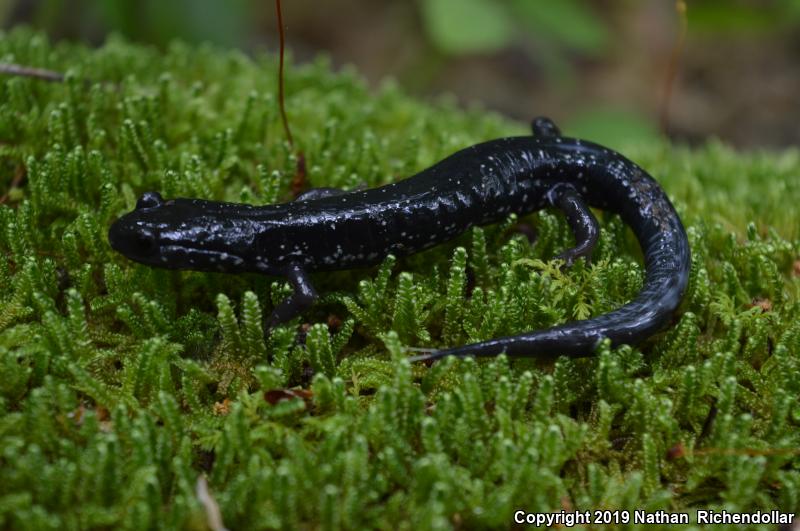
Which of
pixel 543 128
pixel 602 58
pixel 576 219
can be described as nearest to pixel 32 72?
pixel 543 128

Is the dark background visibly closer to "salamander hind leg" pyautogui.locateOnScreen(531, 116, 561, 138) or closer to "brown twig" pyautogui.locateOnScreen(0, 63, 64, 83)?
"salamander hind leg" pyautogui.locateOnScreen(531, 116, 561, 138)

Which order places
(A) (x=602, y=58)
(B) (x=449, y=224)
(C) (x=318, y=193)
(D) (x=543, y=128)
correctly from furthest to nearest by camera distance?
(A) (x=602, y=58) < (D) (x=543, y=128) < (C) (x=318, y=193) < (B) (x=449, y=224)

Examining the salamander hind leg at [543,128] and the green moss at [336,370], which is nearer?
the green moss at [336,370]

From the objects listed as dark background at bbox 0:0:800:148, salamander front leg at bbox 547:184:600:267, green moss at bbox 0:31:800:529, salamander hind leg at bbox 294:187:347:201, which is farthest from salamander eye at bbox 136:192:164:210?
dark background at bbox 0:0:800:148

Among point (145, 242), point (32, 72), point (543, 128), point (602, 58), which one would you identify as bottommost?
point (145, 242)

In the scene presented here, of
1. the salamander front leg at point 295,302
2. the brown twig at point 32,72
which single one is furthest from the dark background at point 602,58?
the salamander front leg at point 295,302

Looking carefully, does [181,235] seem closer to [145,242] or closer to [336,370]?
[145,242]

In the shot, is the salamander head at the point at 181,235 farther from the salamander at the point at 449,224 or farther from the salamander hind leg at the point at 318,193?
the salamander hind leg at the point at 318,193
